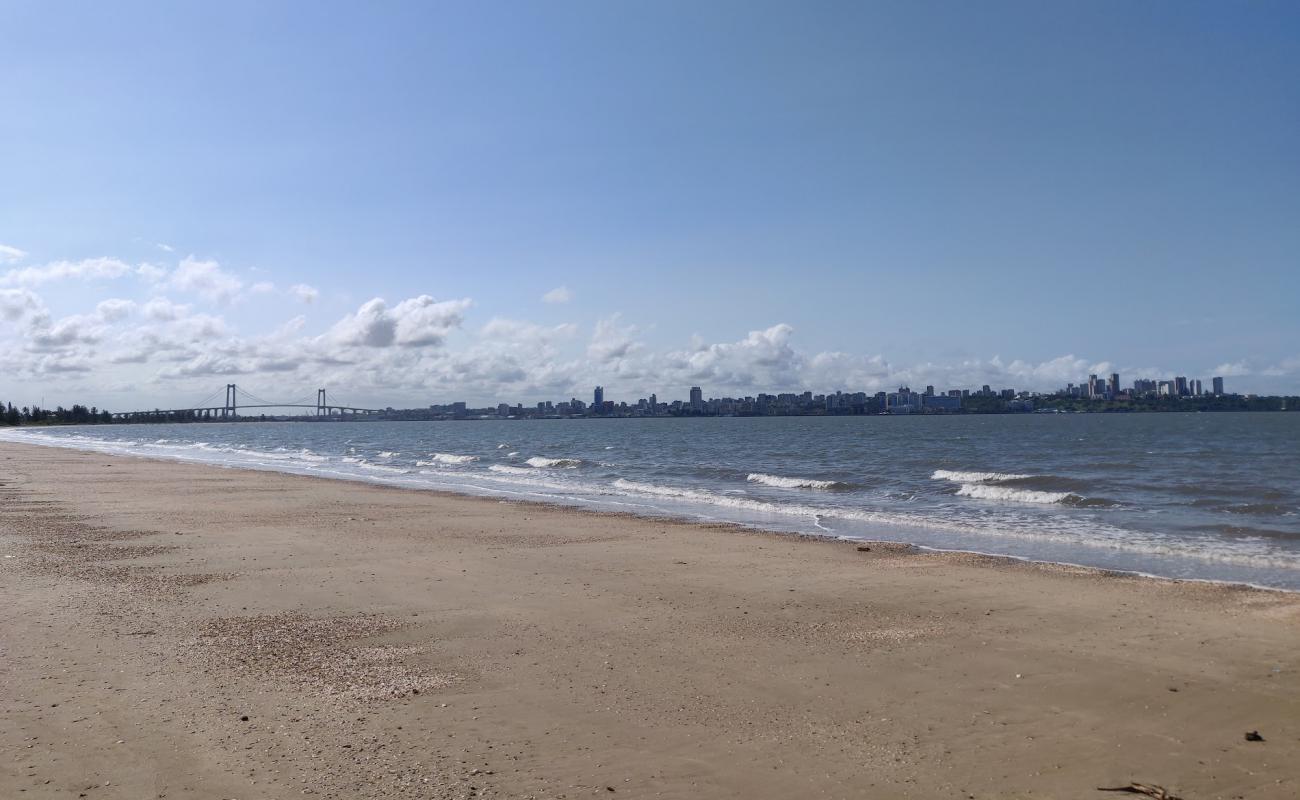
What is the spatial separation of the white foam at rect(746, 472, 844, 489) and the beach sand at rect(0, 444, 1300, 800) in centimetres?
1544

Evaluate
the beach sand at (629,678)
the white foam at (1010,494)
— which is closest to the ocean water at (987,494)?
the white foam at (1010,494)

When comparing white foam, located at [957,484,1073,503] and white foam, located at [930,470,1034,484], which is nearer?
white foam, located at [957,484,1073,503]

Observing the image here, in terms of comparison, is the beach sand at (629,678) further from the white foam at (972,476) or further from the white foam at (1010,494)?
the white foam at (972,476)

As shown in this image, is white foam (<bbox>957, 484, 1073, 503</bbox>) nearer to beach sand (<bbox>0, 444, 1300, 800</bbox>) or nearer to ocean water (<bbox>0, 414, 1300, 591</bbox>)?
ocean water (<bbox>0, 414, 1300, 591</bbox>)

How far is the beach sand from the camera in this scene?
499 cm

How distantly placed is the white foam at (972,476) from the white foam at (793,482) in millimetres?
4107

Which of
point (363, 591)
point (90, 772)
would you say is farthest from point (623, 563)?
point (90, 772)

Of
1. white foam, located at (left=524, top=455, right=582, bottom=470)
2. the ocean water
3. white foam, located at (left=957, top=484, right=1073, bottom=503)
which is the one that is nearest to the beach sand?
the ocean water

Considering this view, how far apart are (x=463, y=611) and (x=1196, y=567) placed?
1052 cm

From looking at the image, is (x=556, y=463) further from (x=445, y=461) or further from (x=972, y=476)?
(x=972, y=476)

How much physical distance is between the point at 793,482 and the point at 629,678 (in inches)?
920

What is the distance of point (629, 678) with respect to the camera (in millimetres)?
6797

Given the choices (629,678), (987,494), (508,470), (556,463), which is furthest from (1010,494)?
(556,463)

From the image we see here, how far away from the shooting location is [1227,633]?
8.34 m
